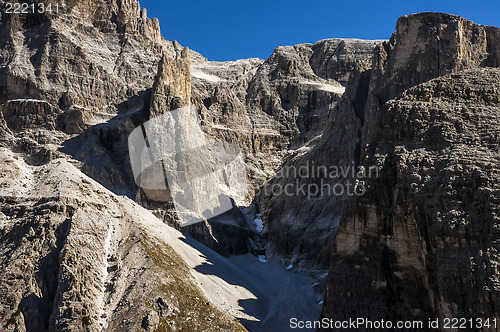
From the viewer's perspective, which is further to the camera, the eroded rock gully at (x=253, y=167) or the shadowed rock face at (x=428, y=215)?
the eroded rock gully at (x=253, y=167)

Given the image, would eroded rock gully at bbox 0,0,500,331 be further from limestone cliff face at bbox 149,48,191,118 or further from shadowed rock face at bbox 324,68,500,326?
limestone cliff face at bbox 149,48,191,118

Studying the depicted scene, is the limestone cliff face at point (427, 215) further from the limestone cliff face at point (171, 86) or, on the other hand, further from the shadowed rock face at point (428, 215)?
the limestone cliff face at point (171, 86)

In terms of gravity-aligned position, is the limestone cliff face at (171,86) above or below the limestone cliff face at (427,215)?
above

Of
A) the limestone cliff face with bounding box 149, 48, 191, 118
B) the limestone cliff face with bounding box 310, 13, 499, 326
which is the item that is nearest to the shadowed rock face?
the limestone cliff face with bounding box 310, 13, 499, 326

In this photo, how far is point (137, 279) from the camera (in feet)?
251

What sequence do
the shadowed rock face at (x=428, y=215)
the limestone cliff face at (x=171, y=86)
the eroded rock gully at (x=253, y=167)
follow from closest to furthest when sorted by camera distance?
the shadowed rock face at (x=428, y=215), the eroded rock gully at (x=253, y=167), the limestone cliff face at (x=171, y=86)

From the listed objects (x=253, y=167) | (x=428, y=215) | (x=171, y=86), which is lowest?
(x=428, y=215)

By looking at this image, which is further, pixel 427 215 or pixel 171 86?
pixel 171 86

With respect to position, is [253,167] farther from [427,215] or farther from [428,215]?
[428,215]

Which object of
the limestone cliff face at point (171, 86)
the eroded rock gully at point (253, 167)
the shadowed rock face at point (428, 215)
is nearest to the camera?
the shadowed rock face at point (428, 215)

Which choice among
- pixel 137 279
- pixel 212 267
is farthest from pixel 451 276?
pixel 212 267

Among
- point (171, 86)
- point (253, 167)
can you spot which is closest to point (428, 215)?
point (171, 86)

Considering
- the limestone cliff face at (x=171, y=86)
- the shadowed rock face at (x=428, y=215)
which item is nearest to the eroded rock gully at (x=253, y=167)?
the shadowed rock face at (x=428, y=215)

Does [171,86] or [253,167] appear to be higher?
[171,86]
